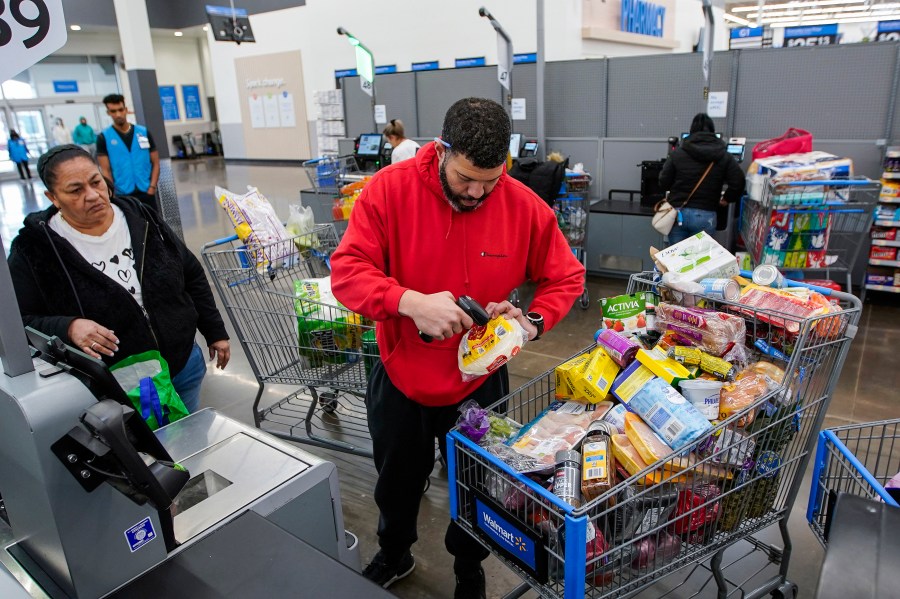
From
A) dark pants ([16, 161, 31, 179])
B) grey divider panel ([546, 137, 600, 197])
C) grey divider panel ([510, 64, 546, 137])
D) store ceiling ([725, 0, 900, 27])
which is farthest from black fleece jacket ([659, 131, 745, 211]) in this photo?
dark pants ([16, 161, 31, 179])

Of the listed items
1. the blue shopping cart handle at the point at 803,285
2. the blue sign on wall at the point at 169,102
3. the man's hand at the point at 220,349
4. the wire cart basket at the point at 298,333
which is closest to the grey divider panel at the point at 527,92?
the wire cart basket at the point at 298,333

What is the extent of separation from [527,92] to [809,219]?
3724 millimetres

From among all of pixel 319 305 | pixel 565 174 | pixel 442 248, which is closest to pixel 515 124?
A: pixel 565 174

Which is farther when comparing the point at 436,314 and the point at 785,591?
the point at 785,591

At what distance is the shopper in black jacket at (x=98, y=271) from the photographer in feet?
6.60

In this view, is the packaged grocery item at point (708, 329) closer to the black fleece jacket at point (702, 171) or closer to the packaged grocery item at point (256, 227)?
the packaged grocery item at point (256, 227)

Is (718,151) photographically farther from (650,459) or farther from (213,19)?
(213,19)

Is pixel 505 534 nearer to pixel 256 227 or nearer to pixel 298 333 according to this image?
pixel 298 333

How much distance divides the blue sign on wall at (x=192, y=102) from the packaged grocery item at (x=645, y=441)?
23.7 m

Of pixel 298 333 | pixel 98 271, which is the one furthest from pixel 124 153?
pixel 98 271

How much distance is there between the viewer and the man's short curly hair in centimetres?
152

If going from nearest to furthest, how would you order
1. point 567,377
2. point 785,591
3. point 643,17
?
point 567,377, point 785,591, point 643,17

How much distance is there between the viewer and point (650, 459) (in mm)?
1513

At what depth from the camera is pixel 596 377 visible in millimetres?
1780
